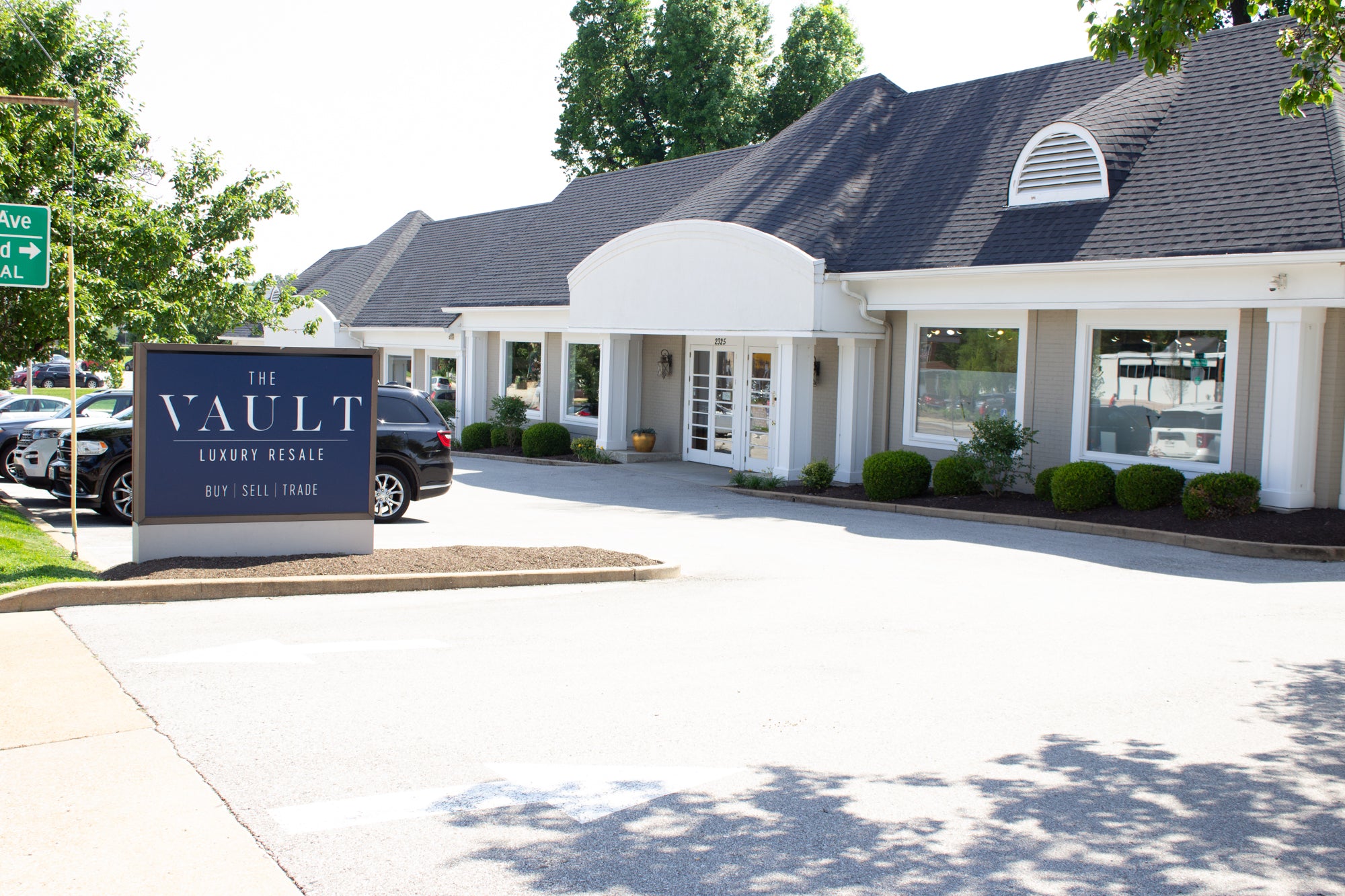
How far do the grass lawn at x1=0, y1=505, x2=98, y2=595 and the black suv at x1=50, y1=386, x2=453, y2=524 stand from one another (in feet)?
4.93

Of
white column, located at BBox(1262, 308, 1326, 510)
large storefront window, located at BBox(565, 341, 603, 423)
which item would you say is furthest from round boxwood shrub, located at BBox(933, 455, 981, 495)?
large storefront window, located at BBox(565, 341, 603, 423)

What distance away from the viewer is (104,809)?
4.89 meters

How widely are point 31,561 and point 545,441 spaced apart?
1581 cm

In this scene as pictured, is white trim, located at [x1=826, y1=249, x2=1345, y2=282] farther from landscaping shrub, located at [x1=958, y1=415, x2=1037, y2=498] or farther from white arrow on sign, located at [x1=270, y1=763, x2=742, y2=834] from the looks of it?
white arrow on sign, located at [x1=270, y1=763, x2=742, y2=834]

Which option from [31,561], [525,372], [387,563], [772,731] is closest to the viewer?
[772,731]

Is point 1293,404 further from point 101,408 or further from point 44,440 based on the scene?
point 44,440

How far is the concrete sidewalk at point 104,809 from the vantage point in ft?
14.0

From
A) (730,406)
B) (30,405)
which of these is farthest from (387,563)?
(30,405)

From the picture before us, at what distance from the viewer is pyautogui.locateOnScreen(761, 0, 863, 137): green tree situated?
4178 cm

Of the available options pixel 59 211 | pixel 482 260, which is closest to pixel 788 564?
pixel 59 211

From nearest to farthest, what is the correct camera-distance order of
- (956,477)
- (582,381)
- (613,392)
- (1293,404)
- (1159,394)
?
(1293,404) < (1159,394) < (956,477) < (613,392) < (582,381)

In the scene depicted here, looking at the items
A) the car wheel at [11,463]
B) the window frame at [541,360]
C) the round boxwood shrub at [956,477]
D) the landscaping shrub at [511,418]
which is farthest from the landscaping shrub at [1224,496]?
the window frame at [541,360]

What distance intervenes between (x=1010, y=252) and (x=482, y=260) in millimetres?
18277

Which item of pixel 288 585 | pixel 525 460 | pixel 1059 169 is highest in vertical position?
pixel 1059 169
